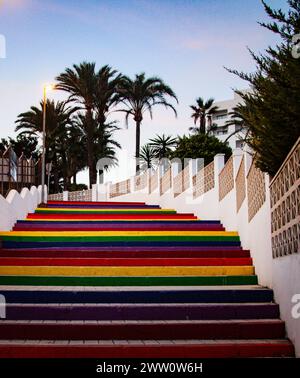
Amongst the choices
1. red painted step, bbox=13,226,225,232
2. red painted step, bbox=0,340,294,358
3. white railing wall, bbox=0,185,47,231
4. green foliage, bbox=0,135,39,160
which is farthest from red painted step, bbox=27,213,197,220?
green foliage, bbox=0,135,39,160

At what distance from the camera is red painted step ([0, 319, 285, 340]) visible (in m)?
6.07

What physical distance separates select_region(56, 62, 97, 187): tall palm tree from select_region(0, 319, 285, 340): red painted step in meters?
26.7

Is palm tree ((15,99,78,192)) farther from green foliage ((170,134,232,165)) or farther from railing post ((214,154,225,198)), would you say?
railing post ((214,154,225,198))

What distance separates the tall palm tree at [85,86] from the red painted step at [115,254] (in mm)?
23699

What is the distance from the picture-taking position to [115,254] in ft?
29.8

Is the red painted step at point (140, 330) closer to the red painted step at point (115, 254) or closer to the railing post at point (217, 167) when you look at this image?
the red painted step at point (115, 254)

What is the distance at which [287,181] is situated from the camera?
6.57m

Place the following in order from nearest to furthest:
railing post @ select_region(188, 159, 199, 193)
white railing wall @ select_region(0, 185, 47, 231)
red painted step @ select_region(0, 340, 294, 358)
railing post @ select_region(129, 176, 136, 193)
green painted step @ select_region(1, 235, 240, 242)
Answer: red painted step @ select_region(0, 340, 294, 358) < green painted step @ select_region(1, 235, 240, 242) < white railing wall @ select_region(0, 185, 47, 231) < railing post @ select_region(188, 159, 199, 193) < railing post @ select_region(129, 176, 136, 193)

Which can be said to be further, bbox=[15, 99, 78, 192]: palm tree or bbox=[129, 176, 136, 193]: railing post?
bbox=[15, 99, 78, 192]: palm tree

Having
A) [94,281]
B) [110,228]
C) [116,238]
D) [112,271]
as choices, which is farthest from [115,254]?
[110,228]

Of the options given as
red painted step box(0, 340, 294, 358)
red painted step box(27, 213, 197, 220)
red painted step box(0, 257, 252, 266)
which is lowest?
red painted step box(0, 340, 294, 358)

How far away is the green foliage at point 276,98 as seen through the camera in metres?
5.93

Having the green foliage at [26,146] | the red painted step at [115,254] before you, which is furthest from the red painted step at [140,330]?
the green foliage at [26,146]

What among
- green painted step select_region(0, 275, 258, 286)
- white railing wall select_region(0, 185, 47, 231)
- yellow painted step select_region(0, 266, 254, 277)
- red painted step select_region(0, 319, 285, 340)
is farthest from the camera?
white railing wall select_region(0, 185, 47, 231)
